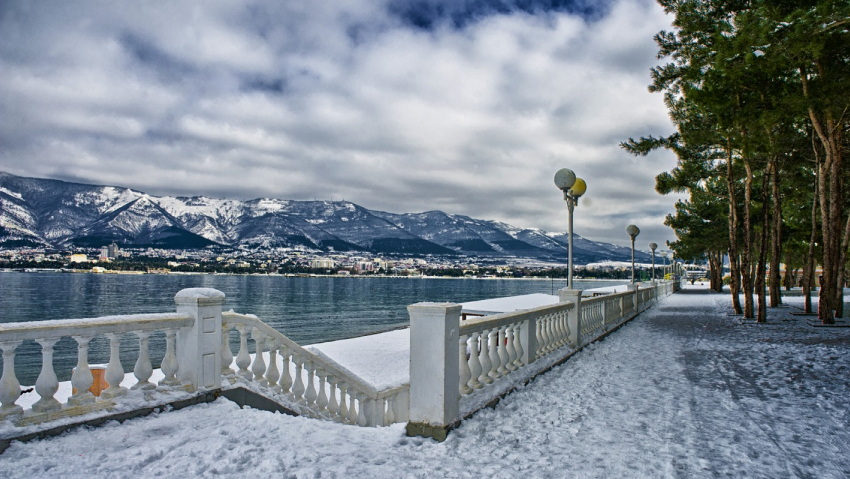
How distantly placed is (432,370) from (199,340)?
2.44 metres

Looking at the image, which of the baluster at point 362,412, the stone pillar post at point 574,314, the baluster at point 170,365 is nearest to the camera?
the baluster at point 170,365

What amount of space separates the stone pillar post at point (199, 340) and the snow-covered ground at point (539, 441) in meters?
0.31

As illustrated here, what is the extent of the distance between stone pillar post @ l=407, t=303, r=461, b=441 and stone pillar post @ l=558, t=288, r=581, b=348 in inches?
232

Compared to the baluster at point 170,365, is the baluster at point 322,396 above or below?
below

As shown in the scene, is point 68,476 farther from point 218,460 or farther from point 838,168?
point 838,168

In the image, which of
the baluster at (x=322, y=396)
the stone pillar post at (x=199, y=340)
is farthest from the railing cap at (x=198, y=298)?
the baluster at (x=322, y=396)

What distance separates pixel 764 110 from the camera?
1269cm

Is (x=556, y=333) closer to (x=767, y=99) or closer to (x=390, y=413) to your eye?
(x=390, y=413)

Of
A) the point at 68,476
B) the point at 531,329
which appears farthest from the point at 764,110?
the point at 68,476

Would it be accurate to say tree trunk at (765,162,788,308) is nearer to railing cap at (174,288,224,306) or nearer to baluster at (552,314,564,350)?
baluster at (552,314,564,350)

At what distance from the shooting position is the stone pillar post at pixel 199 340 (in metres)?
5.29

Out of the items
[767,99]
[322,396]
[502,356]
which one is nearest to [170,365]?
[322,396]

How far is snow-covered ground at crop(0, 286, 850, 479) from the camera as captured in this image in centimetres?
381

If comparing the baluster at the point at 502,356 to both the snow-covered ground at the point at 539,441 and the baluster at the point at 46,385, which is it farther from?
the baluster at the point at 46,385
